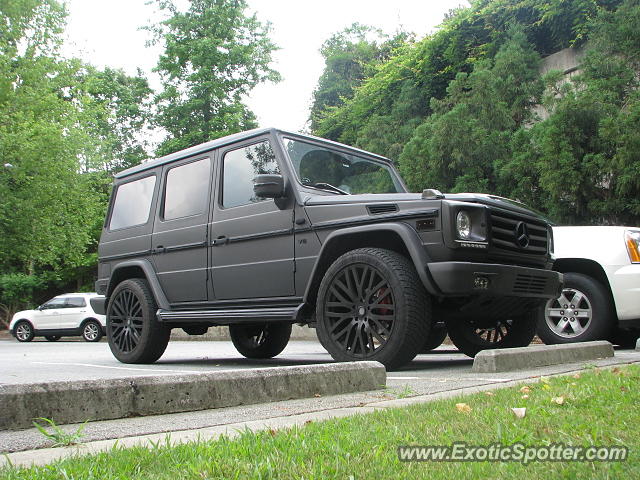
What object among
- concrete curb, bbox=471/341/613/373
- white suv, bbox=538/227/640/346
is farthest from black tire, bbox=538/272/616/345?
concrete curb, bbox=471/341/613/373

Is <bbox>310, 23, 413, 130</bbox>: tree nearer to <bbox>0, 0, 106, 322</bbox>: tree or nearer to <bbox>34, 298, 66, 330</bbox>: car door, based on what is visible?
<bbox>0, 0, 106, 322</bbox>: tree

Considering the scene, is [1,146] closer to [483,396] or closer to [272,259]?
[272,259]

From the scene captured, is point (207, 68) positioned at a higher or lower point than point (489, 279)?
higher

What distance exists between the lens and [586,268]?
7570 millimetres

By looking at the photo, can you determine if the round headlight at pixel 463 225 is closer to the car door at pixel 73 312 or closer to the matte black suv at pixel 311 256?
the matte black suv at pixel 311 256

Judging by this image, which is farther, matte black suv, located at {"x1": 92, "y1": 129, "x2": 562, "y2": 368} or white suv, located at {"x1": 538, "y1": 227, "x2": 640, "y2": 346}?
white suv, located at {"x1": 538, "y1": 227, "x2": 640, "y2": 346}

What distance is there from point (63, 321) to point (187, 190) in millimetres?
15478

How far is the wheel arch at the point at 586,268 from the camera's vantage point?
7.42m

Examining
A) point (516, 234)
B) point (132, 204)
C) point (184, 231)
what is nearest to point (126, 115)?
point (132, 204)

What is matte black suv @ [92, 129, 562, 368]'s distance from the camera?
5.19 m

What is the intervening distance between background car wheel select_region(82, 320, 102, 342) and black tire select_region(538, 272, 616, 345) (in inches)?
630

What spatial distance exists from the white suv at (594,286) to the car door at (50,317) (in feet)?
56.4

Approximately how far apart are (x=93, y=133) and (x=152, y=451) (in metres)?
30.4

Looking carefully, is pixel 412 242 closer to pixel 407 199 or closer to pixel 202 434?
pixel 407 199
